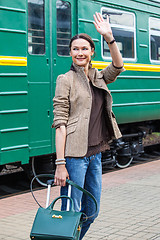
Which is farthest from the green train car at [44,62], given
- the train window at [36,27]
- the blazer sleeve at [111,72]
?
the blazer sleeve at [111,72]

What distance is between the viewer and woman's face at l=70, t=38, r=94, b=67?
3.80m

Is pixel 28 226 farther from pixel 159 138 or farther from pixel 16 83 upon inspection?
pixel 159 138

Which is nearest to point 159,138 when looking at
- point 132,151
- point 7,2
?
point 132,151

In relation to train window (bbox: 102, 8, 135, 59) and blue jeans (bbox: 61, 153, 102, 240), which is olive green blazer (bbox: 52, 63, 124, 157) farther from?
train window (bbox: 102, 8, 135, 59)

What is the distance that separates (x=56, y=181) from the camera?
3.59m

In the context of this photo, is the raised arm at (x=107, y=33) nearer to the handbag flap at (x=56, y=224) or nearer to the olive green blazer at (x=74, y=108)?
the olive green blazer at (x=74, y=108)

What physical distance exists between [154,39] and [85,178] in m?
7.08

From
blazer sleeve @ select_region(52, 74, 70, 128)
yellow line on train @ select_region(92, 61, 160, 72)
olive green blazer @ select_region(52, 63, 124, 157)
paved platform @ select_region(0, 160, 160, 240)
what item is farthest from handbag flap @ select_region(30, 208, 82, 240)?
yellow line on train @ select_region(92, 61, 160, 72)

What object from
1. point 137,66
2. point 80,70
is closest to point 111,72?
point 80,70

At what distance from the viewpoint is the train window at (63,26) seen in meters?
7.93

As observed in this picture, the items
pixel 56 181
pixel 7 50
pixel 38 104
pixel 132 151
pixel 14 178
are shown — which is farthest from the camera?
pixel 132 151

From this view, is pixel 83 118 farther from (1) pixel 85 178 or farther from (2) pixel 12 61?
(2) pixel 12 61

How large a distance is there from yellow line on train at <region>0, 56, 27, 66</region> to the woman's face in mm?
3243

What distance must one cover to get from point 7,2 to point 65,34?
138 centimetres
